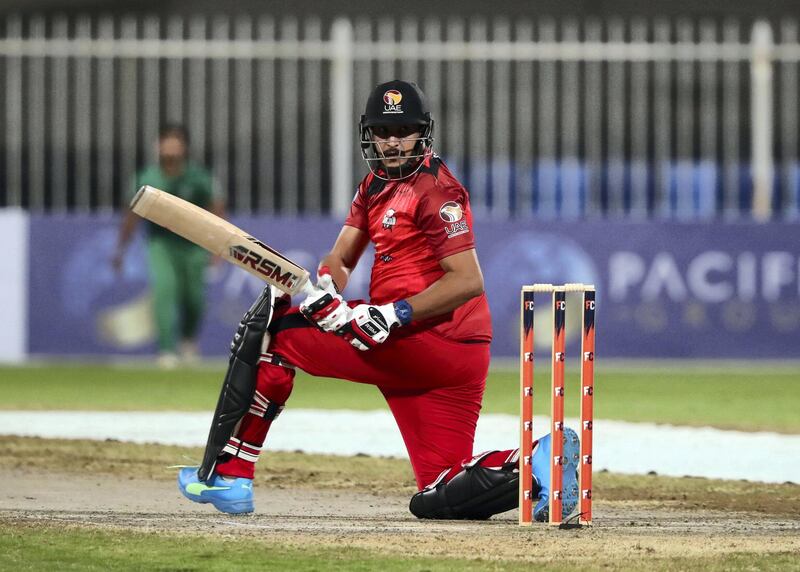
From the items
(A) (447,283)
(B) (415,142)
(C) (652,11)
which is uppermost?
(C) (652,11)

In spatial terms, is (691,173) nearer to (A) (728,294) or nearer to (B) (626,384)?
(A) (728,294)

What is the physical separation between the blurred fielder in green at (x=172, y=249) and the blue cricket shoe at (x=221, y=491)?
9.14 metres

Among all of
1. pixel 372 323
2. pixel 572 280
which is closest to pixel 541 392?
pixel 572 280

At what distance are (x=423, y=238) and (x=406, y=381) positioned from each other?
0.58 metres

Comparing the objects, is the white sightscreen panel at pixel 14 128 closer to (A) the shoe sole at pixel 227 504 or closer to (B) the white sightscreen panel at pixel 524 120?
(B) the white sightscreen panel at pixel 524 120

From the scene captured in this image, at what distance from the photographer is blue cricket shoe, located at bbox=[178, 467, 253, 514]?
7145 mm

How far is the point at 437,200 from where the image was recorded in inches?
279

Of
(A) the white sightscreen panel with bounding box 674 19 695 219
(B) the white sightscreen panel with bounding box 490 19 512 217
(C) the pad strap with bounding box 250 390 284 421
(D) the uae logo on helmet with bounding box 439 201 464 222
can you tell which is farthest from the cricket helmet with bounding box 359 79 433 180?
(A) the white sightscreen panel with bounding box 674 19 695 219

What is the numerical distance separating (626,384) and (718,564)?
8.98m

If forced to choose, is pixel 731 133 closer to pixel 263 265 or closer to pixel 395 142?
pixel 395 142

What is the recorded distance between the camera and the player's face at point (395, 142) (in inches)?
A: 286

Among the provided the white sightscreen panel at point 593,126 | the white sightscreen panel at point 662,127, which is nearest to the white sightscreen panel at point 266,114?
the white sightscreen panel at point 593,126

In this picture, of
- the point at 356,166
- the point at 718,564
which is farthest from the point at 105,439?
the point at 356,166

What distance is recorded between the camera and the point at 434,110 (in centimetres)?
1720
